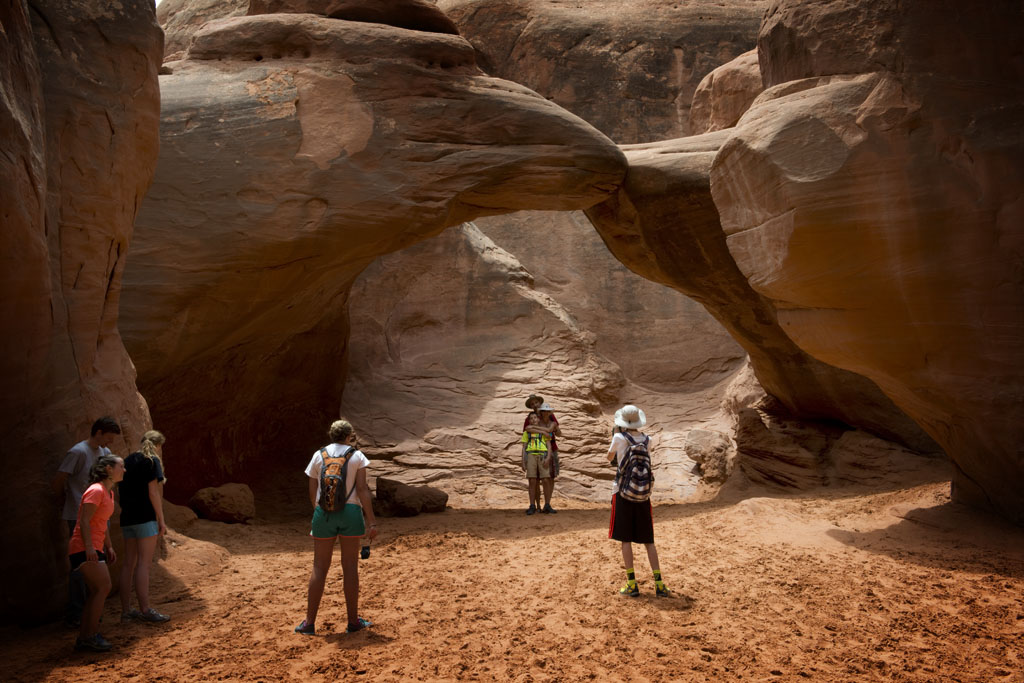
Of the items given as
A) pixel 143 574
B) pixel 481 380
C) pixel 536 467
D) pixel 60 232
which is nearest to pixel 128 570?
pixel 143 574

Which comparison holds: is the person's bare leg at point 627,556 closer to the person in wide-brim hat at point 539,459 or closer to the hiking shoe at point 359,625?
the hiking shoe at point 359,625

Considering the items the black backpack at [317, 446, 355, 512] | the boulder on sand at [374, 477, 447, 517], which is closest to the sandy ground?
the black backpack at [317, 446, 355, 512]

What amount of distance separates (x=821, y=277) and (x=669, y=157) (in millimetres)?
3981

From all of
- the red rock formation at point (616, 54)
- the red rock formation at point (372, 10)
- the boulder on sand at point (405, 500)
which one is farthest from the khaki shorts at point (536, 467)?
the red rock formation at point (616, 54)

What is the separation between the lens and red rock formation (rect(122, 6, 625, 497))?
27.6 ft

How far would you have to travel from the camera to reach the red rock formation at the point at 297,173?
841 centimetres

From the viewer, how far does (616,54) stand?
1906 centimetres

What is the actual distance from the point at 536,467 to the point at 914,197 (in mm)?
4941

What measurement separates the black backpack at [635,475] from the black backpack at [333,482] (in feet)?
6.20

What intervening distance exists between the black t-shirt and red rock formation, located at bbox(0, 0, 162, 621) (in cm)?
44

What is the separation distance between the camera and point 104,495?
15.5 ft

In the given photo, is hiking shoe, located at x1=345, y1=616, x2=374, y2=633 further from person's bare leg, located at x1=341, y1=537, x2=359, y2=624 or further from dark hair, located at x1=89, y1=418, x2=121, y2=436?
dark hair, located at x1=89, y1=418, x2=121, y2=436

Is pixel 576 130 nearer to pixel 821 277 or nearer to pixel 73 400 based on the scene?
pixel 821 277

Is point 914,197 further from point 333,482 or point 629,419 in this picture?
point 333,482
